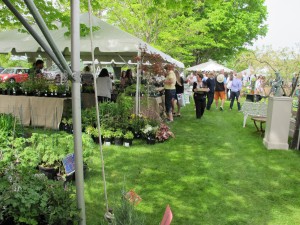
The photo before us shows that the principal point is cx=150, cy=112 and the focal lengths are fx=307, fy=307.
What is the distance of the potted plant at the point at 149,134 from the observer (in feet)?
25.0

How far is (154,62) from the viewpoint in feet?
30.1

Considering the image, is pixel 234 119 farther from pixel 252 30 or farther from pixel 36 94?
pixel 252 30

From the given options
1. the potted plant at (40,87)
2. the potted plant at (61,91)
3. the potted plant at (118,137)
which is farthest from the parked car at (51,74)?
the potted plant at (118,137)

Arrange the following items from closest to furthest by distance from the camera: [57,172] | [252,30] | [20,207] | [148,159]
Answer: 1. [20,207]
2. [57,172]
3. [148,159]
4. [252,30]

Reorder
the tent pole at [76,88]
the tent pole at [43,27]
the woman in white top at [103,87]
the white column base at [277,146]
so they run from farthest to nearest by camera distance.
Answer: the woman in white top at [103,87] → the white column base at [277,146] → the tent pole at [76,88] → the tent pole at [43,27]

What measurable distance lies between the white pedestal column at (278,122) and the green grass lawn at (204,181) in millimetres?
306

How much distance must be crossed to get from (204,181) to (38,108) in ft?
18.5

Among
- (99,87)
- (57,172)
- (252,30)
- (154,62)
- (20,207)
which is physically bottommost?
(57,172)

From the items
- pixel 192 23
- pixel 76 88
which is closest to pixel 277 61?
pixel 192 23

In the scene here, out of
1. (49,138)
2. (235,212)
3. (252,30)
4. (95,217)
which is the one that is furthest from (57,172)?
(252,30)

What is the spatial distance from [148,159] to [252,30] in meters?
30.9

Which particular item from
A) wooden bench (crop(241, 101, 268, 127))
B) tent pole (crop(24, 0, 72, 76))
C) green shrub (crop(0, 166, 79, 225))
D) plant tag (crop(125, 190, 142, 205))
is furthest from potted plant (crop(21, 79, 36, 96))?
tent pole (crop(24, 0, 72, 76))

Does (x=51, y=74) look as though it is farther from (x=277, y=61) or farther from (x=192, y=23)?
(x=277, y=61)

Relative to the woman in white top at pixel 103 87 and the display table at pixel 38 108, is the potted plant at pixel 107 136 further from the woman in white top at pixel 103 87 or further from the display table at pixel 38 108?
the woman in white top at pixel 103 87
